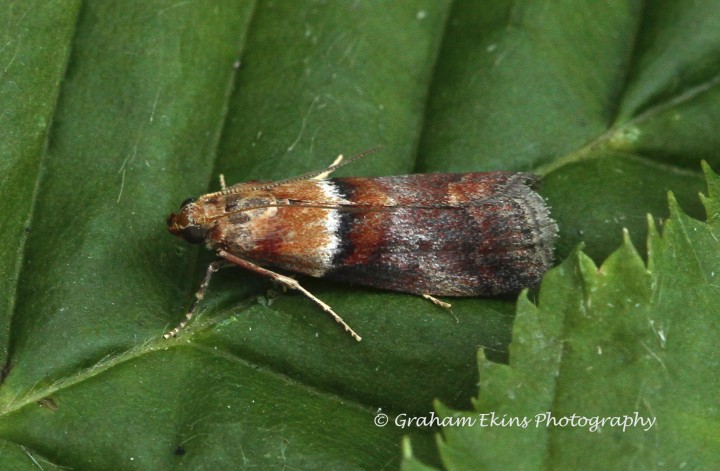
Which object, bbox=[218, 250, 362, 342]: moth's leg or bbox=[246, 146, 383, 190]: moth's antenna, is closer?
bbox=[218, 250, 362, 342]: moth's leg

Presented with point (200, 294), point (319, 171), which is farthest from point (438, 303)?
point (200, 294)

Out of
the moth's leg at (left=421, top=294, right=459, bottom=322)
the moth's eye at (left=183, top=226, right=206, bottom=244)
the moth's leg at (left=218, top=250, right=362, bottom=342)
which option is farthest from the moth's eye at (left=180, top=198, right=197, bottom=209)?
the moth's leg at (left=421, top=294, right=459, bottom=322)

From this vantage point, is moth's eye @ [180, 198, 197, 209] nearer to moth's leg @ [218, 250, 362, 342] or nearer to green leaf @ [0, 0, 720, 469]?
green leaf @ [0, 0, 720, 469]

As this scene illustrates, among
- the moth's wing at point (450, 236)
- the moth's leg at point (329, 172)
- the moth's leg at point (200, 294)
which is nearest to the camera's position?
the moth's leg at point (200, 294)

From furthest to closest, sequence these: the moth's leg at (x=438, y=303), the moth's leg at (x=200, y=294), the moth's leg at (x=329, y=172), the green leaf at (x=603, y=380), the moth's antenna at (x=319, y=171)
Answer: the moth's leg at (x=329, y=172) → the moth's antenna at (x=319, y=171) → the moth's leg at (x=438, y=303) → the moth's leg at (x=200, y=294) → the green leaf at (x=603, y=380)

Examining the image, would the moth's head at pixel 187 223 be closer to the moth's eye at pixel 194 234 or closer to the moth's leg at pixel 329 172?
the moth's eye at pixel 194 234

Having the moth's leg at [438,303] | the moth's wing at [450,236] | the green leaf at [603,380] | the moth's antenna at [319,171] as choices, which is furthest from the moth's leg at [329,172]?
the green leaf at [603,380]

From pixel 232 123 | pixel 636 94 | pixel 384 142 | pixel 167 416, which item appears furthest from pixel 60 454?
pixel 636 94

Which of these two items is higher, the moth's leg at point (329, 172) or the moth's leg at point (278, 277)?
the moth's leg at point (329, 172)
